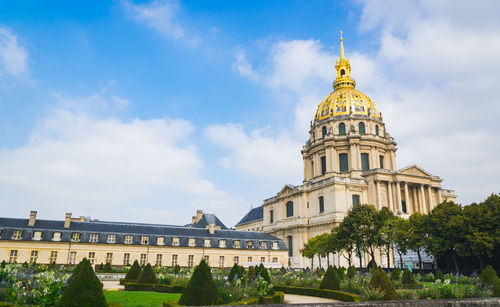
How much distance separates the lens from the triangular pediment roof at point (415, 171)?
57.1 meters

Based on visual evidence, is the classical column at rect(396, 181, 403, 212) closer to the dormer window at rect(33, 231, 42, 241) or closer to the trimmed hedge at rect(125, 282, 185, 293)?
the trimmed hedge at rect(125, 282, 185, 293)

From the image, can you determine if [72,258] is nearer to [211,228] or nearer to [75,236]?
[75,236]

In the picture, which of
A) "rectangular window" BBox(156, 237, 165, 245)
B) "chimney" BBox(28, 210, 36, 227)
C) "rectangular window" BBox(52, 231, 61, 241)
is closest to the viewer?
"rectangular window" BBox(52, 231, 61, 241)

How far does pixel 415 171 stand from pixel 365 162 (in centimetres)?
756

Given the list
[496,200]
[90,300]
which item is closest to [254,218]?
[496,200]

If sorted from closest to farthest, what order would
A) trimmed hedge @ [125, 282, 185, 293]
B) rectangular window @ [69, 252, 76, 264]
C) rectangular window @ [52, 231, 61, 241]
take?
trimmed hedge @ [125, 282, 185, 293]
rectangular window @ [69, 252, 76, 264]
rectangular window @ [52, 231, 61, 241]

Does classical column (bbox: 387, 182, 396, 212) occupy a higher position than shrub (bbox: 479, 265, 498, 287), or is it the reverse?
classical column (bbox: 387, 182, 396, 212)

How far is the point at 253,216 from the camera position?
3300 inches

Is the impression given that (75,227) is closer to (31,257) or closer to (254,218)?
(31,257)

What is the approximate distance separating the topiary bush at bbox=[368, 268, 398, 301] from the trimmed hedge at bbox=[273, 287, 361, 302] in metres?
1.15

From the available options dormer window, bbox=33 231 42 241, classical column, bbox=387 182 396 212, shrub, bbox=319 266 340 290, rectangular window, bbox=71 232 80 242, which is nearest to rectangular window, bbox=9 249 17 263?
dormer window, bbox=33 231 42 241

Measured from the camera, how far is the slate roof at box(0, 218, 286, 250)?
41412 millimetres

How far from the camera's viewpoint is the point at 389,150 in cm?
6469

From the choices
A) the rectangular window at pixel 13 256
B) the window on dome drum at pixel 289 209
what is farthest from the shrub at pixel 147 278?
the window on dome drum at pixel 289 209
